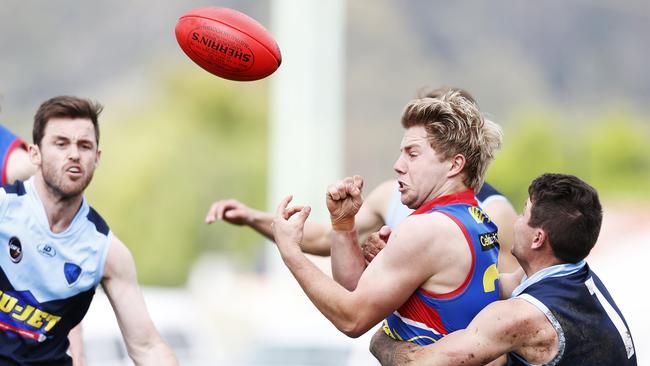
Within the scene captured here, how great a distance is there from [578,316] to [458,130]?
1088mm

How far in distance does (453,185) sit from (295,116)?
600 inches

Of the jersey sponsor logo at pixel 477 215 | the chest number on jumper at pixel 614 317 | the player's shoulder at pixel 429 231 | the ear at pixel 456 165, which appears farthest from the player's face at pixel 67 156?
the chest number on jumper at pixel 614 317

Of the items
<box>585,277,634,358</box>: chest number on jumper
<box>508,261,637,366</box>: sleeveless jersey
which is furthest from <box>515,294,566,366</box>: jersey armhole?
<box>585,277,634,358</box>: chest number on jumper

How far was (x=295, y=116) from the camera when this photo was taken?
20.4 m

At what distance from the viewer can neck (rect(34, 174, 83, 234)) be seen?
20.1ft

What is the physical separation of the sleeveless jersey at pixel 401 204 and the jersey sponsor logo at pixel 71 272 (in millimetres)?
1996

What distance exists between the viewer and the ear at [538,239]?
16.8ft

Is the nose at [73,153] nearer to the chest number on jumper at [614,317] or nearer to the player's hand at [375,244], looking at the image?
the player's hand at [375,244]

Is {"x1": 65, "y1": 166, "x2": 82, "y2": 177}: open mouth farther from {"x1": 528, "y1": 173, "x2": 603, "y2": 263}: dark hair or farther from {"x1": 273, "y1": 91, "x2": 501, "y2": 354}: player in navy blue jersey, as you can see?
{"x1": 528, "y1": 173, "x2": 603, "y2": 263}: dark hair

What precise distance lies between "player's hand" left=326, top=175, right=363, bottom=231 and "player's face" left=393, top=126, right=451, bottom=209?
0.24m

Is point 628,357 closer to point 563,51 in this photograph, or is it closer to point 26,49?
point 563,51

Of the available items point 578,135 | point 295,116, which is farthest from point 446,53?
point 295,116

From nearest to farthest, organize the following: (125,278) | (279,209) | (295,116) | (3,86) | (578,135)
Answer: (279,209), (125,278), (295,116), (578,135), (3,86)

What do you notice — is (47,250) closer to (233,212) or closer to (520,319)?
(233,212)
